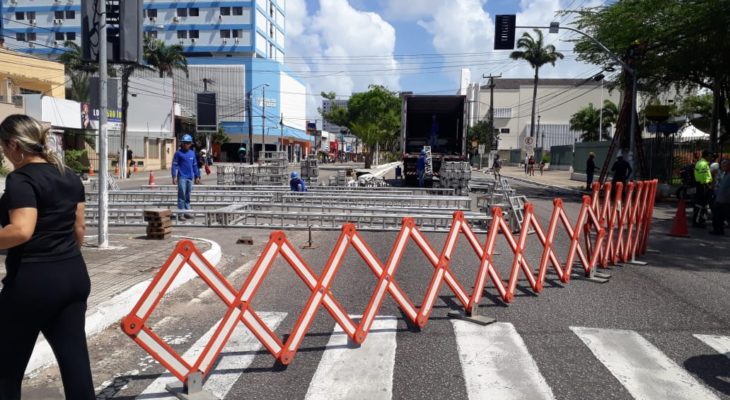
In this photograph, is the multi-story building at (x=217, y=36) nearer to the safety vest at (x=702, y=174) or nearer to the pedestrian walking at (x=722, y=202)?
the safety vest at (x=702, y=174)

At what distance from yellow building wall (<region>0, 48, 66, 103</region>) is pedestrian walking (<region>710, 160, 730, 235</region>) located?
33.2m

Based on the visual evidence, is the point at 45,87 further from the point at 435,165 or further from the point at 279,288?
the point at 279,288

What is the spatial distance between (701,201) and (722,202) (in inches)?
103

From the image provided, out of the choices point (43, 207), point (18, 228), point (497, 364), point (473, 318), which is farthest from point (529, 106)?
point (18, 228)

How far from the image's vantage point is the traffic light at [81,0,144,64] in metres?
8.23

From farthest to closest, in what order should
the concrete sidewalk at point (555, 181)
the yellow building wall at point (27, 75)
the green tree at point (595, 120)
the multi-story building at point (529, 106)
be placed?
the multi-story building at point (529, 106) → the green tree at point (595, 120) → the yellow building wall at point (27, 75) → the concrete sidewalk at point (555, 181)

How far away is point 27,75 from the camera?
3406 centimetres

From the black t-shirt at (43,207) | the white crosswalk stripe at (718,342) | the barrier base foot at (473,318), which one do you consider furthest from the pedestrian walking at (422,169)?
the black t-shirt at (43,207)

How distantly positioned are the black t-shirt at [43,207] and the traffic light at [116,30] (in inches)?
246

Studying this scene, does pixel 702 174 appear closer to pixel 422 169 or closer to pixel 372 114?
pixel 422 169

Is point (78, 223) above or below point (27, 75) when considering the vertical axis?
below

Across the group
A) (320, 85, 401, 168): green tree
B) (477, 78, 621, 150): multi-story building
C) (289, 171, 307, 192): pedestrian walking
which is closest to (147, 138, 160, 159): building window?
(320, 85, 401, 168): green tree

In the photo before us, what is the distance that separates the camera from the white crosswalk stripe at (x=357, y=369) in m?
4.08

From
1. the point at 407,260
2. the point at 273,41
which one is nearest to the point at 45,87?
the point at 407,260
